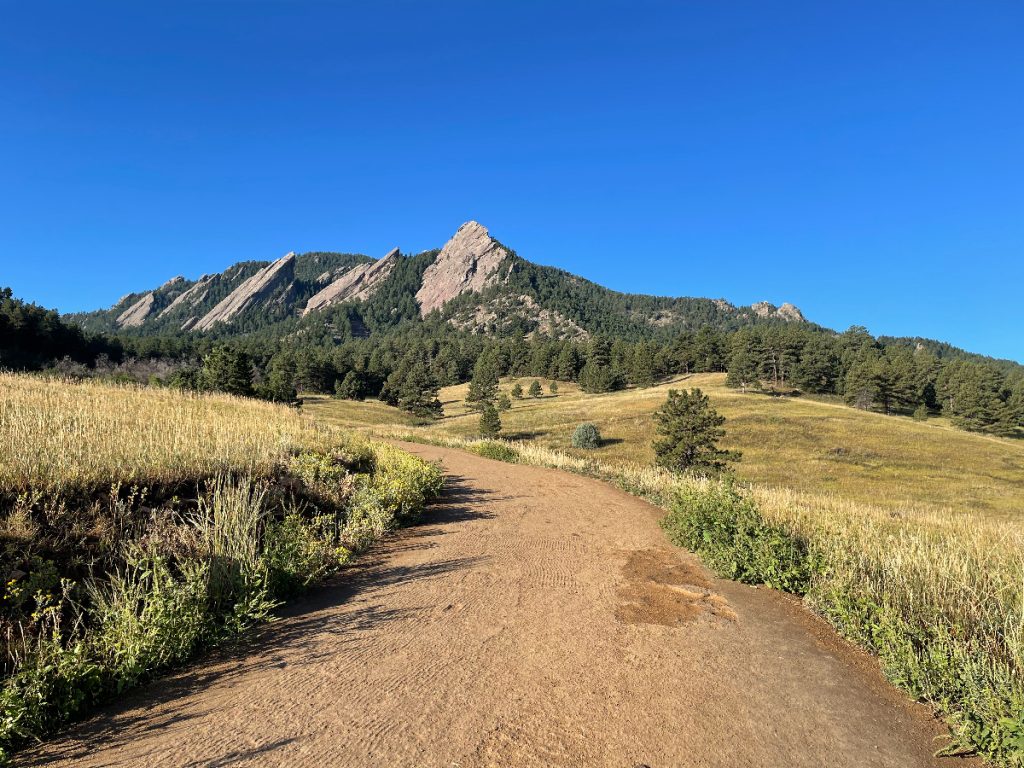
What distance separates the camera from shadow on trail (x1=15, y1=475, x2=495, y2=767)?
116 inches

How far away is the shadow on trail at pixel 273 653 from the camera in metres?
2.95

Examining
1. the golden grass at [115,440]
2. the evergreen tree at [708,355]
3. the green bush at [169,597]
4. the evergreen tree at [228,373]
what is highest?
the evergreen tree at [708,355]

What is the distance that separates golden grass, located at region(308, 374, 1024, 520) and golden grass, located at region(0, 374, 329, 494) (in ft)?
89.6

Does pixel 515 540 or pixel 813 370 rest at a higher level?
pixel 813 370

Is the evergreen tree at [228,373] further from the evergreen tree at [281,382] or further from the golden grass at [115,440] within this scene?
the golden grass at [115,440]

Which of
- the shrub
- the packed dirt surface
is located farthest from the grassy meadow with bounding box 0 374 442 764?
the shrub

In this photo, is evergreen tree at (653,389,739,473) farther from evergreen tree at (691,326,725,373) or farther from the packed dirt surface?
evergreen tree at (691,326,725,373)

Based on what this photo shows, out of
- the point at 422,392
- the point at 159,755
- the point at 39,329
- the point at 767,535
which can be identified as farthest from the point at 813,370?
the point at 39,329

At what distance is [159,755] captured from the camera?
2.77 meters

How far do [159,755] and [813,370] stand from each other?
11255 cm

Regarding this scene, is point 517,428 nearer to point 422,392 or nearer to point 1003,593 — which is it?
point 422,392

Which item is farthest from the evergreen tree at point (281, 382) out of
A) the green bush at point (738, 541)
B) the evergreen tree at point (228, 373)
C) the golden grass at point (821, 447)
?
the green bush at point (738, 541)

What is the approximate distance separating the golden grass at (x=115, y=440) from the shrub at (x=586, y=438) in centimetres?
4027

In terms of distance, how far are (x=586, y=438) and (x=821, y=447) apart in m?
23.7
